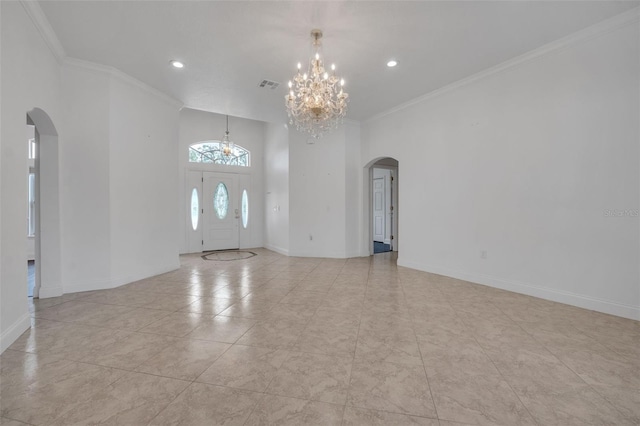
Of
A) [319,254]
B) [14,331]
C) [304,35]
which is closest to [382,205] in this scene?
[319,254]

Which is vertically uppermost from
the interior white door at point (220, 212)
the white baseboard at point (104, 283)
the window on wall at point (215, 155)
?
the window on wall at point (215, 155)

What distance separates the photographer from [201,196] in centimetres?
781

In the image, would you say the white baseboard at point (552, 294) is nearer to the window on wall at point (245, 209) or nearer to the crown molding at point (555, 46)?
the crown molding at point (555, 46)

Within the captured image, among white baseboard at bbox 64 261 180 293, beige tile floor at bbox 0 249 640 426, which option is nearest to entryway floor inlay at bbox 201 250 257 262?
white baseboard at bbox 64 261 180 293

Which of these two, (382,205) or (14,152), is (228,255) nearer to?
(14,152)

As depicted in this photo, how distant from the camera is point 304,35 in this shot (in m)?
3.43

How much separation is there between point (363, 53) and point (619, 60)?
2.85 m

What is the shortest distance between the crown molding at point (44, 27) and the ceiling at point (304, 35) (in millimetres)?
68

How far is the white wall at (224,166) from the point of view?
7.59m

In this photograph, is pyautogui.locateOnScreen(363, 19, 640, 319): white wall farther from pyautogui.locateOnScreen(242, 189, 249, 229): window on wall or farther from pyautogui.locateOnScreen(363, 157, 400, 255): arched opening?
pyautogui.locateOnScreen(242, 189, 249, 229): window on wall

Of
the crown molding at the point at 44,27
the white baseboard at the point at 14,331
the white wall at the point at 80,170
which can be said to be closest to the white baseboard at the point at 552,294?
the white wall at the point at 80,170

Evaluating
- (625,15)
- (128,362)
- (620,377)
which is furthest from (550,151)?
(128,362)

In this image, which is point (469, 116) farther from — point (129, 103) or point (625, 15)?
point (129, 103)

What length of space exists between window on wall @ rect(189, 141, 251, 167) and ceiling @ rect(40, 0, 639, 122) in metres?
3.16
